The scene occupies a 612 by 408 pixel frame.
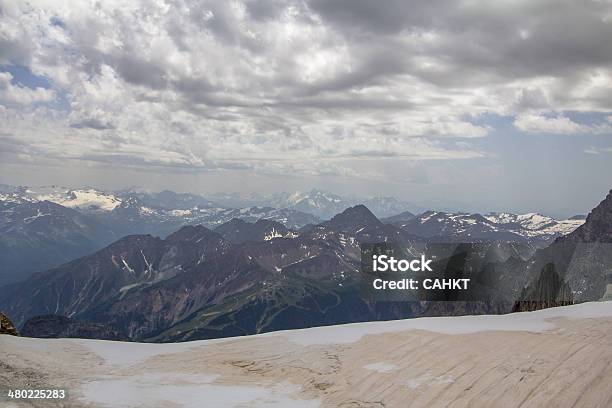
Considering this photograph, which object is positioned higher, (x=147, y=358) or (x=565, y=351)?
(x=565, y=351)

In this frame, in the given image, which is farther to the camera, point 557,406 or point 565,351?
point 565,351

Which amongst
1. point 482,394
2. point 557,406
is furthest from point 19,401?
point 557,406

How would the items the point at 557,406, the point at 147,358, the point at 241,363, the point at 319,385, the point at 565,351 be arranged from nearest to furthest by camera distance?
the point at 557,406 → the point at 319,385 → the point at 565,351 → the point at 241,363 → the point at 147,358

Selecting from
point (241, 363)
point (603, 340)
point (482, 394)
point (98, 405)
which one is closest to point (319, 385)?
point (241, 363)

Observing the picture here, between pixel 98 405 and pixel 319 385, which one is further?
pixel 319 385

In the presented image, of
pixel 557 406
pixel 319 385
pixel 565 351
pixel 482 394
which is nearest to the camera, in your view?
pixel 557 406

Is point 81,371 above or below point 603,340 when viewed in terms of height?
below

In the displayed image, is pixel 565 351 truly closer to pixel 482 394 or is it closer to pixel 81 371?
pixel 482 394

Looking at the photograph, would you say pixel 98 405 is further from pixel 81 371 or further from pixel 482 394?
pixel 482 394

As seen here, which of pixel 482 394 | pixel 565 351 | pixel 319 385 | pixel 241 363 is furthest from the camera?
pixel 241 363
